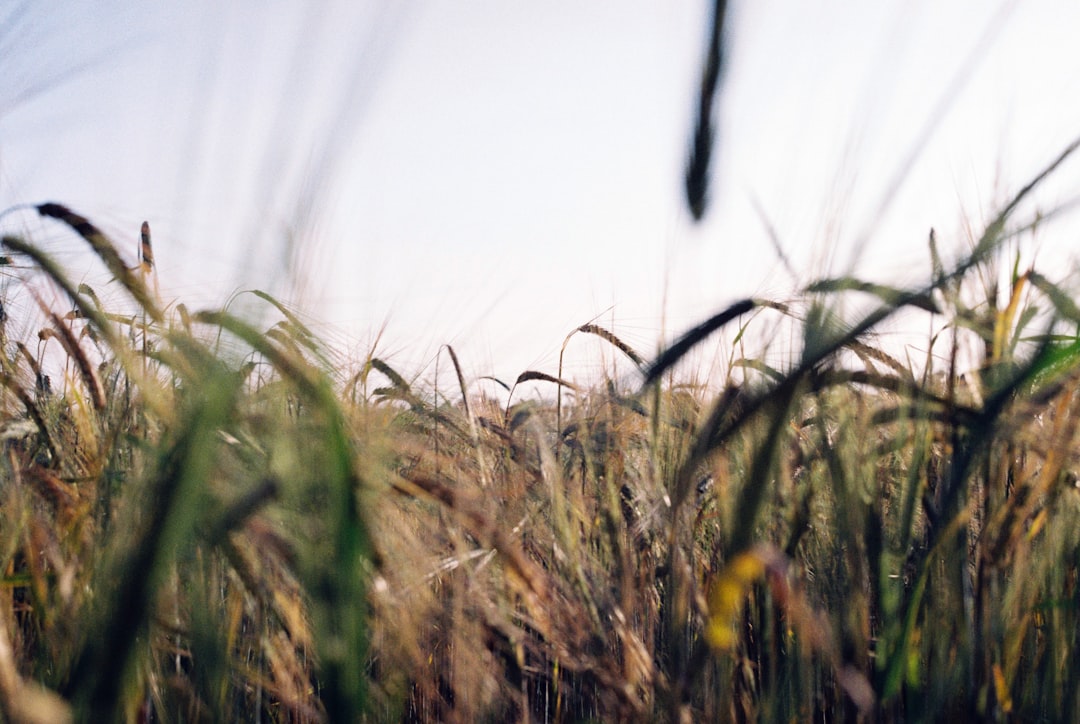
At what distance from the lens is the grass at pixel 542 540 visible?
73 centimetres

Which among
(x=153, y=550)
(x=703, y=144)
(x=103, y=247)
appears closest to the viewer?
(x=153, y=550)

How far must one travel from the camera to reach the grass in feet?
2.39

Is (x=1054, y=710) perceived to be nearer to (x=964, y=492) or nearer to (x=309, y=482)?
(x=964, y=492)

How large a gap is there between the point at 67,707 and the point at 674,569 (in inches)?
31.6

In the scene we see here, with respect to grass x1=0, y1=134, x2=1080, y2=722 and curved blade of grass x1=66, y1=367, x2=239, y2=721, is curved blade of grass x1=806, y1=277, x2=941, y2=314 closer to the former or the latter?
grass x1=0, y1=134, x2=1080, y2=722

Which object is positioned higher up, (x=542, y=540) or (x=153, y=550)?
(x=542, y=540)

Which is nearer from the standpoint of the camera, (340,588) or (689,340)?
(340,588)

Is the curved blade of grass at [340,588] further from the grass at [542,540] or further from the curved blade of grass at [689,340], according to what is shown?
the curved blade of grass at [689,340]

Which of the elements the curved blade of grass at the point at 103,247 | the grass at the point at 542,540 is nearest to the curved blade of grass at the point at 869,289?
the grass at the point at 542,540

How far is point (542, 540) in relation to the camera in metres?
1.44

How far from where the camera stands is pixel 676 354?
1.35m

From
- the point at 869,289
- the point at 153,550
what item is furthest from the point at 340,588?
the point at 869,289

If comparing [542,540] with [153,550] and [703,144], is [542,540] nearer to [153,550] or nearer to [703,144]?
[703,144]

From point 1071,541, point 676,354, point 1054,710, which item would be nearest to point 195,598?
point 676,354
